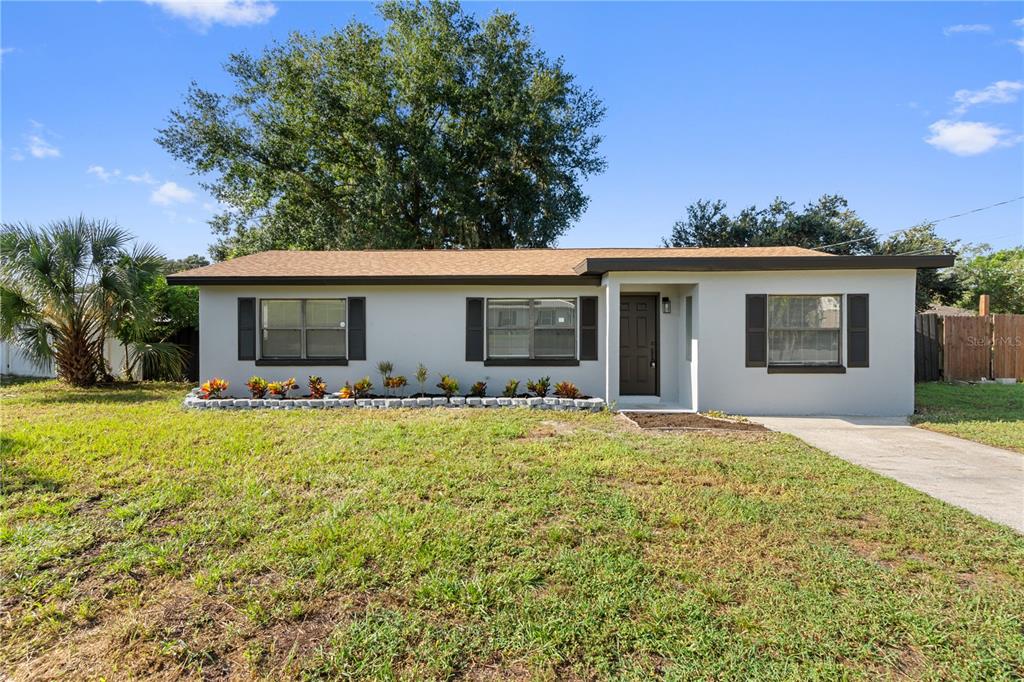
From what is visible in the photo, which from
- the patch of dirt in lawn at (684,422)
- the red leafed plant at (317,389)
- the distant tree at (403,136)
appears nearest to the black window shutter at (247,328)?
the red leafed plant at (317,389)

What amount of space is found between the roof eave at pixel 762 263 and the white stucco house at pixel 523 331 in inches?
14.5

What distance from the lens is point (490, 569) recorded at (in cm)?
326

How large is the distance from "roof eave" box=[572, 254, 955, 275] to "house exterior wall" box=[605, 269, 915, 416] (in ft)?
0.83

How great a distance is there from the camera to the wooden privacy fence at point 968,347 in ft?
43.4

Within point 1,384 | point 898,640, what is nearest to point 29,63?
point 1,384

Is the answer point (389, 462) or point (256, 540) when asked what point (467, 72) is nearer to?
point (389, 462)

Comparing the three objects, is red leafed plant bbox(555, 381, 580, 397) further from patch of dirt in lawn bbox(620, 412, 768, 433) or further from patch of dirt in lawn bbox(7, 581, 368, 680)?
patch of dirt in lawn bbox(7, 581, 368, 680)

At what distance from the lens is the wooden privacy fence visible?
13.2 m

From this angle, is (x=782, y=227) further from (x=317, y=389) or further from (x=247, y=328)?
(x=247, y=328)

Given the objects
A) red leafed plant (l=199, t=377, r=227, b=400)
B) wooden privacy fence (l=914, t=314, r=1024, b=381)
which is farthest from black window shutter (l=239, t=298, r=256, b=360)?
wooden privacy fence (l=914, t=314, r=1024, b=381)

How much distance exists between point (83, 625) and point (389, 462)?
282 centimetres

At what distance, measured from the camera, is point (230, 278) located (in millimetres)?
9711

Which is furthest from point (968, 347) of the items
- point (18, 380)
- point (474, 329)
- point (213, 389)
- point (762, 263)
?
point (18, 380)

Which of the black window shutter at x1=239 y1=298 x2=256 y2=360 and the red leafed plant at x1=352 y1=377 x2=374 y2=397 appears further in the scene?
the black window shutter at x1=239 y1=298 x2=256 y2=360
